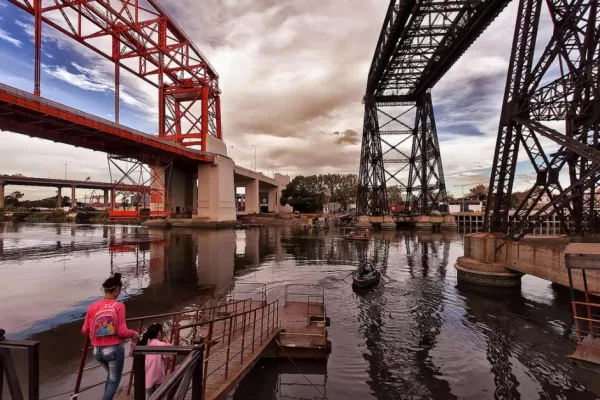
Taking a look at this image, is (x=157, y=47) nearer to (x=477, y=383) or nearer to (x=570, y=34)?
(x=570, y=34)

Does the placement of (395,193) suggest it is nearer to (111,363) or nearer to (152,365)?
(152,365)

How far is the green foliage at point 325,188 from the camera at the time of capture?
11845 cm

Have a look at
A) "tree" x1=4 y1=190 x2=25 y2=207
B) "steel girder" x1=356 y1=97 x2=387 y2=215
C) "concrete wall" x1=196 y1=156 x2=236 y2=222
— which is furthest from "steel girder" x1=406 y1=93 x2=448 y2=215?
"tree" x1=4 y1=190 x2=25 y2=207

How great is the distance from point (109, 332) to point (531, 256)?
52.9 ft

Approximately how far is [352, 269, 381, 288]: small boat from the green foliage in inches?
3868

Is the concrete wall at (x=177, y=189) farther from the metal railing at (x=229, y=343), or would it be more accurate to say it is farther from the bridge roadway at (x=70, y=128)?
the metal railing at (x=229, y=343)

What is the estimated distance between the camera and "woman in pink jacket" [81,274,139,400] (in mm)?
4676

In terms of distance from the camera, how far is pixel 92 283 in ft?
57.8

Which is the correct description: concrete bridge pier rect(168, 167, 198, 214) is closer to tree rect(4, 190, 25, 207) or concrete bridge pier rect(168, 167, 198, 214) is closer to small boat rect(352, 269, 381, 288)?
small boat rect(352, 269, 381, 288)

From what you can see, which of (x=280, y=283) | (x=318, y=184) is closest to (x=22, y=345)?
(x=280, y=283)

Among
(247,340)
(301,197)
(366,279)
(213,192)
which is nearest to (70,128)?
(213,192)

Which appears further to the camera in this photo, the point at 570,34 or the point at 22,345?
the point at 570,34

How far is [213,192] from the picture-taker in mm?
59219

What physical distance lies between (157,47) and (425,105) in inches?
1945
